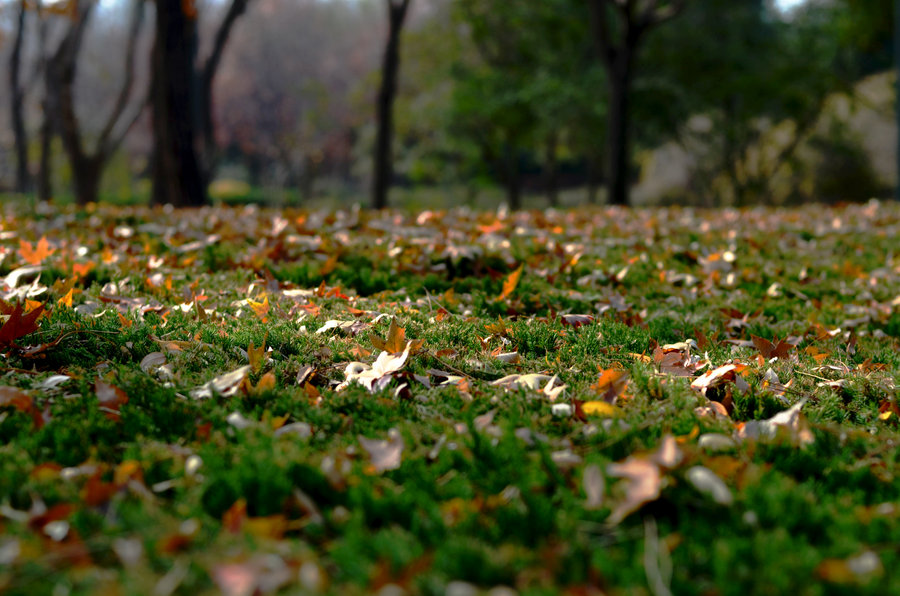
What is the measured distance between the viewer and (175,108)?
971cm

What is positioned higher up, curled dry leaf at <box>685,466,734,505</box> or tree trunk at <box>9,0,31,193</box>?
tree trunk at <box>9,0,31,193</box>

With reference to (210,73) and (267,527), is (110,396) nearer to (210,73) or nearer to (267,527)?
(267,527)

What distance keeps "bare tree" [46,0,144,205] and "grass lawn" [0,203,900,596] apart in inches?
494

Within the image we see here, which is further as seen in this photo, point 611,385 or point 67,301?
point 67,301

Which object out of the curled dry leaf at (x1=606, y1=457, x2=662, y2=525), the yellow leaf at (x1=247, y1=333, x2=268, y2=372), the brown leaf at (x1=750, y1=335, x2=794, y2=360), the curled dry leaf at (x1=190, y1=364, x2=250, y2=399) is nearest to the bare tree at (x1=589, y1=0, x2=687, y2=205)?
the brown leaf at (x1=750, y1=335, x2=794, y2=360)

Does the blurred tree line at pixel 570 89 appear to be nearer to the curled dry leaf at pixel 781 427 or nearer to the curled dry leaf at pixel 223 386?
the curled dry leaf at pixel 223 386

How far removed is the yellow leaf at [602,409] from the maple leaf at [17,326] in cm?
206

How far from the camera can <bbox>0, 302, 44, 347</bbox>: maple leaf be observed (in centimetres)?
260

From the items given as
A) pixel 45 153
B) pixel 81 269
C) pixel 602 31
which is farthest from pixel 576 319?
pixel 45 153

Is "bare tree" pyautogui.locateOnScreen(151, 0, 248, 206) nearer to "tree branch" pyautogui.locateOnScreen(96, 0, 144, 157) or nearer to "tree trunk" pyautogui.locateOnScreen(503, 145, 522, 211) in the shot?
"tree branch" pyautogui.locateOnScreen(96, 0, 144, 157)

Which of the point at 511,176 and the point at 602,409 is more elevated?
the point at 511,176

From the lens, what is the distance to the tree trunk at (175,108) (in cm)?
960

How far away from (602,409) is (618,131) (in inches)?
441

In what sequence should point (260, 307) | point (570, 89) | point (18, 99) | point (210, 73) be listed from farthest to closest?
point (570, 89) → point (18, 99) → point (210, 73) → point (260, 307)
